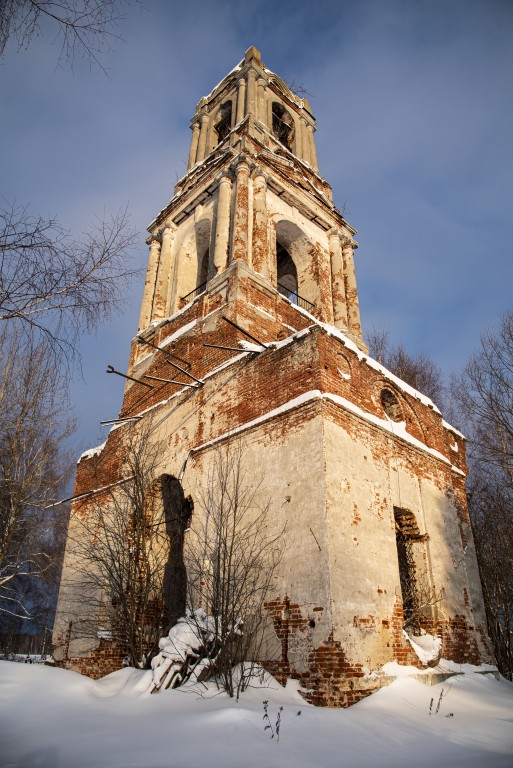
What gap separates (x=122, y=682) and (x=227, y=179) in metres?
12.0

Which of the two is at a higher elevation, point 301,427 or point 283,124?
point 283,124

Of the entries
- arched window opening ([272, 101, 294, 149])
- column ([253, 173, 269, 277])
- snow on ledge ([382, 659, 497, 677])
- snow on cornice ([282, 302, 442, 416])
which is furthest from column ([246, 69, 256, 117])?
snow on ledge ([382, 659, 497, 677])

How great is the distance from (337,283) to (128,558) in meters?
9.74

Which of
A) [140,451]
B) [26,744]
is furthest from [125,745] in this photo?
[140,451]

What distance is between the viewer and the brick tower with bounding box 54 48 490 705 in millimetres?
6340

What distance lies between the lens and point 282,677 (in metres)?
6.04

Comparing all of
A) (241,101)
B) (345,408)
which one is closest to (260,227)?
(241,101)

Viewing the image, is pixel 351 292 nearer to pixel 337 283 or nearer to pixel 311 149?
pixel 337 283

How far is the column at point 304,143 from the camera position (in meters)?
17.8

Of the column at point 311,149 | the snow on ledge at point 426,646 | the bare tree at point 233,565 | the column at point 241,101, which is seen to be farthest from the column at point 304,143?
the snow on ledge at point 426,646

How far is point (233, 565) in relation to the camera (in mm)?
6988

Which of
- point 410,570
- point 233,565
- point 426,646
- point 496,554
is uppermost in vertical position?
point 496,554

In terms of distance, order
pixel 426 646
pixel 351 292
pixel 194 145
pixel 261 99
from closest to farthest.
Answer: pixel 426 646
pixel 351 292
pixel 261 99
pixel 194 145

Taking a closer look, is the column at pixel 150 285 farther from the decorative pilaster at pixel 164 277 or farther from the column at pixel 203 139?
the column at pixel 203 139
